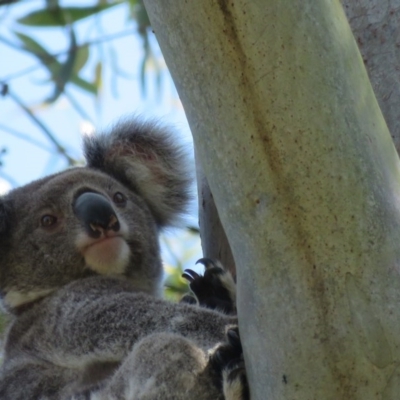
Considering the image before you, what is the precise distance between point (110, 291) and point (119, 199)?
0.56 meters

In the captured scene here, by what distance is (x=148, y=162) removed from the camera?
3449mm

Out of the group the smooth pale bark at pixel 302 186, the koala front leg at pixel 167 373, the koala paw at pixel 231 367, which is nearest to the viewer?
the smooth pale bark at pixel 302 186

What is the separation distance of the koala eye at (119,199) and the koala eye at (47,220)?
27cm

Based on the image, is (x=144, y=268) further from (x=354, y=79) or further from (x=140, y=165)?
(x=354, y=79)

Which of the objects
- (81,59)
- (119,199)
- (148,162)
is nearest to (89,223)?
(119,199)

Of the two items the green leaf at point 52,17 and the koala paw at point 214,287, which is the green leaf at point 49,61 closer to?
the green leaf at point 52,17

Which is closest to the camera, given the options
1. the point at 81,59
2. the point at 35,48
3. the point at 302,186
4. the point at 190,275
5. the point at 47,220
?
the point at 302,186

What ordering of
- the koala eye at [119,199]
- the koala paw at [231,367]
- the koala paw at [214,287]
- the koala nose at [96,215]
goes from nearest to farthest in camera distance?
the koala paw at [231,367] → the koala paw at [214,287] → the koala nose at [96,215] → the koala eye at [119,199]

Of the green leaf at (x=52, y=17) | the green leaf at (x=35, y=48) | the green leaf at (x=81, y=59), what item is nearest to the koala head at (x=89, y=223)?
the green leaf at (x=35, y=48)

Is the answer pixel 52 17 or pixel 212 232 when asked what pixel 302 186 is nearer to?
pixel 212 232

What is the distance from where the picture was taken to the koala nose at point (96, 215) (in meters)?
2.79

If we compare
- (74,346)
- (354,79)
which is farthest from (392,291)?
(74,346)

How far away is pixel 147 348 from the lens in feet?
6.73

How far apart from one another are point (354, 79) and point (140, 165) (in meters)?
1.85
